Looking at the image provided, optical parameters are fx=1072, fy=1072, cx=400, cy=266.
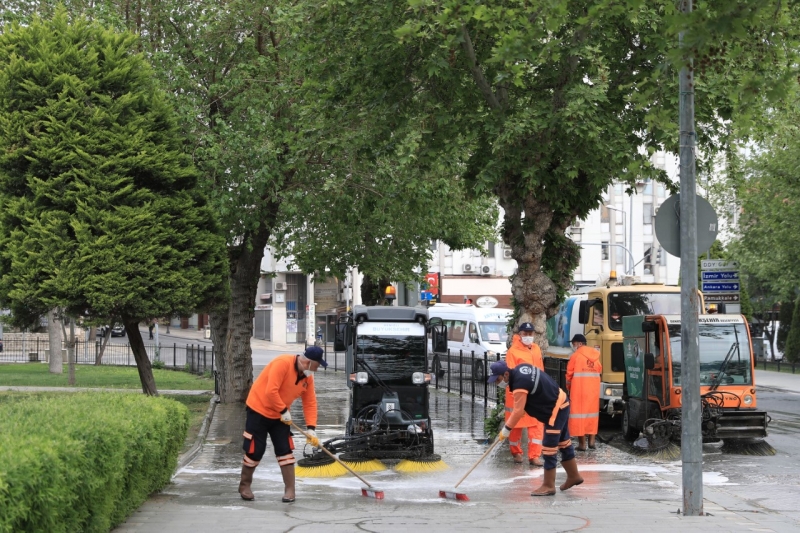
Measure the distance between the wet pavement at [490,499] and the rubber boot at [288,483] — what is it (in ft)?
0.36

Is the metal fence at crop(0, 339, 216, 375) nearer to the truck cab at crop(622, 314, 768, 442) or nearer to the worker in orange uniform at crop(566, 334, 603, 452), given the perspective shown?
the truck cab at crop(622, 314, 768, 442)

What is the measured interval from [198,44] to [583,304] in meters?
9.63

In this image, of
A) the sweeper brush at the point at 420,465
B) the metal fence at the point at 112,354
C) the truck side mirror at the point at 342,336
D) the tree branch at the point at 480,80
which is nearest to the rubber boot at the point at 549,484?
the sweeper brush at the point at 420,465

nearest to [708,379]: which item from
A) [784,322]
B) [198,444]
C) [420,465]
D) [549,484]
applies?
[420,465]

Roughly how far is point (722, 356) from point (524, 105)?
4.95 m

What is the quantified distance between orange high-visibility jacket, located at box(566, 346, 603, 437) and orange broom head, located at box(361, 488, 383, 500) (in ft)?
17.0

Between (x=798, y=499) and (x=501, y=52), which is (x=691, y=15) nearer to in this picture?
(x=501, y=52)

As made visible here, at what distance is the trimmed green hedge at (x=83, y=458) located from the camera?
5742 millimetres

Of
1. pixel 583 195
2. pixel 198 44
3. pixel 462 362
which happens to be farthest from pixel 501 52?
pixel 462 362

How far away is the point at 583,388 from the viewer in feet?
51.4

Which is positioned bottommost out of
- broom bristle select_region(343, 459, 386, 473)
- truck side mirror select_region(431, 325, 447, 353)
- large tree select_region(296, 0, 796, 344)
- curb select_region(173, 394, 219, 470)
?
curb select_region(173, 394, 219, 470)

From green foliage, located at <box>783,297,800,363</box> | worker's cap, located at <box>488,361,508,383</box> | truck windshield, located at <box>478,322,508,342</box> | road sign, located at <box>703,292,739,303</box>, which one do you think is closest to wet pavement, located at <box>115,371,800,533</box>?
worker's cap, located at <box>488,361,508,383</box>

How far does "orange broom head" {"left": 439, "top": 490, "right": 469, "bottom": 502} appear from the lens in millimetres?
10898

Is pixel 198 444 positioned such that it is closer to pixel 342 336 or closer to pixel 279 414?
pixel 342 336
